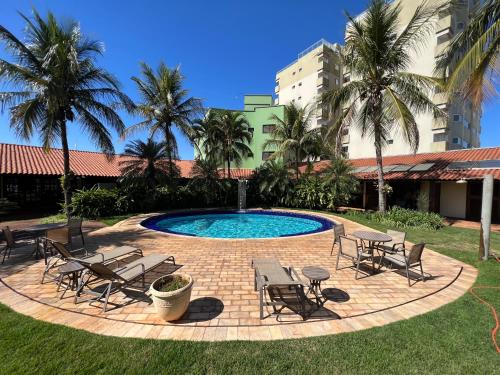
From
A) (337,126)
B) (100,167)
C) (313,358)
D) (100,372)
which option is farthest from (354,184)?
(100,167)

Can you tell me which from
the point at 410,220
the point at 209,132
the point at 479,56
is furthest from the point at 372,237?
the point at 209,132

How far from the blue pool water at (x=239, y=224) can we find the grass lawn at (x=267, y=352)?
7.85m

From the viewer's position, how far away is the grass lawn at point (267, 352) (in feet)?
9.84

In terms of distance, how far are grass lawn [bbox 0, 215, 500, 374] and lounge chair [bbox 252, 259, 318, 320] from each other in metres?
0.76

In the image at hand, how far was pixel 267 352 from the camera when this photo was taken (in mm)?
3295

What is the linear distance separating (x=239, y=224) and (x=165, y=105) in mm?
10708

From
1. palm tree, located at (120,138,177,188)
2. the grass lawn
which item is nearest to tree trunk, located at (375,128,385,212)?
the grass lawn

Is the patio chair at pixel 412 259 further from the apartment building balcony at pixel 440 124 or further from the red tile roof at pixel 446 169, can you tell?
the apartment building balcony at pixel 440 124

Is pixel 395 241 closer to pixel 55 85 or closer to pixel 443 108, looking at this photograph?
pixel 55 85

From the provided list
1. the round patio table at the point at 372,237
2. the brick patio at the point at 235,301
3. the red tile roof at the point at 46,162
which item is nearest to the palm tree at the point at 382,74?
the round patio table at the point at 372,237

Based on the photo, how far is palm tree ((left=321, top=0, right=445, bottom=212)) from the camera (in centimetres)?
1225

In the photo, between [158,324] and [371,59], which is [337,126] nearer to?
[371,59]

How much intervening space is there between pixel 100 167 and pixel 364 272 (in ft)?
73.7

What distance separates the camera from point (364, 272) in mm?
6348
